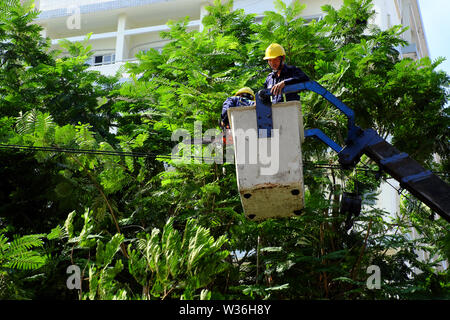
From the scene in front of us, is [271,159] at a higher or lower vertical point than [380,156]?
lower

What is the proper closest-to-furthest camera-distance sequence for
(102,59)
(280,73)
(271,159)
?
(271,159) → (280,73) → (102,59)

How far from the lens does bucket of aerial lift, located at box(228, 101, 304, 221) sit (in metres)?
6.46

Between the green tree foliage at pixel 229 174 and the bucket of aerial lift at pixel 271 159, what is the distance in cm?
201

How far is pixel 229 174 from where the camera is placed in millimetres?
10062

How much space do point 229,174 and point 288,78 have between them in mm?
2982

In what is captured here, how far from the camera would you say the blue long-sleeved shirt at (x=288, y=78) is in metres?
7.34

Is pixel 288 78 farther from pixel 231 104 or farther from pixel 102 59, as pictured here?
pixel 102 59

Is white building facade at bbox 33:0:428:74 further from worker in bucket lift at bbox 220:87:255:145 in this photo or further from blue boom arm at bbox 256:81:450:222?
blue boom arm at bbox 256:81:450:222

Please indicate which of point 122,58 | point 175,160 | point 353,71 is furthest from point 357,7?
point 122,58

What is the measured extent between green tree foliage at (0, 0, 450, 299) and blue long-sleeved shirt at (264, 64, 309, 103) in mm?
1475

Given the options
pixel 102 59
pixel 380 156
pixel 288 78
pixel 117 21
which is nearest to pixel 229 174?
pixel 288 78

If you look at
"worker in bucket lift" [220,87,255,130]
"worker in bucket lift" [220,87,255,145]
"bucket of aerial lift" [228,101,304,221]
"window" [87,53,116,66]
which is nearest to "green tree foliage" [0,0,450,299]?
"worker in bucket lift" [220,87,255,145]

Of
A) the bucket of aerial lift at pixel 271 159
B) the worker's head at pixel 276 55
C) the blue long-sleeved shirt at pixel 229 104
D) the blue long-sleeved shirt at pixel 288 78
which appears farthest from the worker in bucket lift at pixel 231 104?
the bucket of aerial lift at pixel 271 159

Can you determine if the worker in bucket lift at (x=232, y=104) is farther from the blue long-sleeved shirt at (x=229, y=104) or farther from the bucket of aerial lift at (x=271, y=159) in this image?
the bucket of aerial lift at (x=271, y=159)
